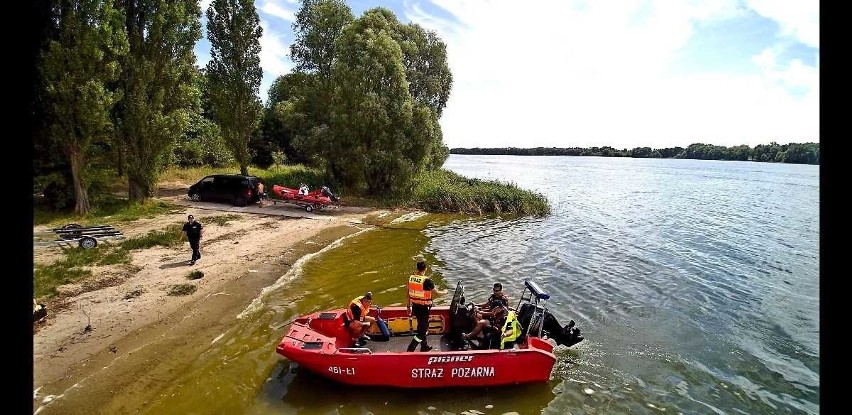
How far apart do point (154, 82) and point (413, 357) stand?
78.3 feet

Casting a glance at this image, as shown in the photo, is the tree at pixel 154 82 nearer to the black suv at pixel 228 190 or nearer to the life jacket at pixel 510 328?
the black suv at pixel 228 190

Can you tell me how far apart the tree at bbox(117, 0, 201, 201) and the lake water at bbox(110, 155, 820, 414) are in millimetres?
12368

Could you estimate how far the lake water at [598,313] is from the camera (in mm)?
11258

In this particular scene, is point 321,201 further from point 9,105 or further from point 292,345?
point 9,105

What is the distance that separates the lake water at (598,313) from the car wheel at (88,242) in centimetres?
762

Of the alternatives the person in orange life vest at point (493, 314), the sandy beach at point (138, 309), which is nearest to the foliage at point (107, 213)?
the sandy beach at point (138, 309)

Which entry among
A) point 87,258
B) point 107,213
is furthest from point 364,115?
point 87,258

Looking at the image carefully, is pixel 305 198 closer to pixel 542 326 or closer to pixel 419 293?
pixel 419 293

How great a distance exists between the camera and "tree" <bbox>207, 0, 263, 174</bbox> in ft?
116

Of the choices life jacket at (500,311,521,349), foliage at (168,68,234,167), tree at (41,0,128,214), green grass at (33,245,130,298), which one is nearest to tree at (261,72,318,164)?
foliage at (168,68,234,167)

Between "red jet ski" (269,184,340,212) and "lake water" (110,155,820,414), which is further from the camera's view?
"red jet ski" (269,184,340,212)

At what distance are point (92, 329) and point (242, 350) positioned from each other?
398 cm

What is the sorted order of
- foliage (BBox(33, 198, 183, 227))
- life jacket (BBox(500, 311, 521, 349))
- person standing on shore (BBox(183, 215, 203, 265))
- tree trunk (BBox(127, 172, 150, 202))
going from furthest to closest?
tree trunk (BBox(127, 172, 150, 202)), foliage (BBox(33, 198, 183, 227)), person standing on shore (BBox(183, 215, 203, 265)), life jacket (BBox(500, 311, 521, 349))

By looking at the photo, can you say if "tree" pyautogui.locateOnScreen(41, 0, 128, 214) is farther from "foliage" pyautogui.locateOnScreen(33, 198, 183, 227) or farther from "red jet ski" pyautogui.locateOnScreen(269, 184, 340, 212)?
"red jet ski" pyautogui.locateOnScreen(269, 184, 340, 212)
